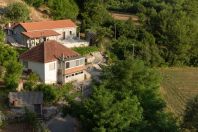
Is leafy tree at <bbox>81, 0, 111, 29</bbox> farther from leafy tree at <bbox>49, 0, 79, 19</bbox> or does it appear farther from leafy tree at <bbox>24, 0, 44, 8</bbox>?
leafy tree at <bbox>24, 0, 44, 8</bbox>

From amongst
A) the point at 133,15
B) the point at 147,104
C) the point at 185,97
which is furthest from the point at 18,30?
the point at 133,15

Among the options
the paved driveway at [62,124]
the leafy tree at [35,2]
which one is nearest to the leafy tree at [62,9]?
the leafy tree at [35,2]

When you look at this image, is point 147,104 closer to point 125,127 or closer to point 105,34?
point 125,127

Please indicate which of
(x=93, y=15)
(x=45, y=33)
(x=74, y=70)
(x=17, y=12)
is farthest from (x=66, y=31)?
(x=74, y=70)

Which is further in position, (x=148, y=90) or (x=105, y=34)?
(x=105, y=34)

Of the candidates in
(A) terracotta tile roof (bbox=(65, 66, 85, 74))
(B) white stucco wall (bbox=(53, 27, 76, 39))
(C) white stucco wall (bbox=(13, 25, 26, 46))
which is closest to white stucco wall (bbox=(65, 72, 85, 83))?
(A) terracotta tile roof (bbox=(65, 66, 85, 74))

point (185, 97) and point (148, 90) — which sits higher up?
point (148, 90)
